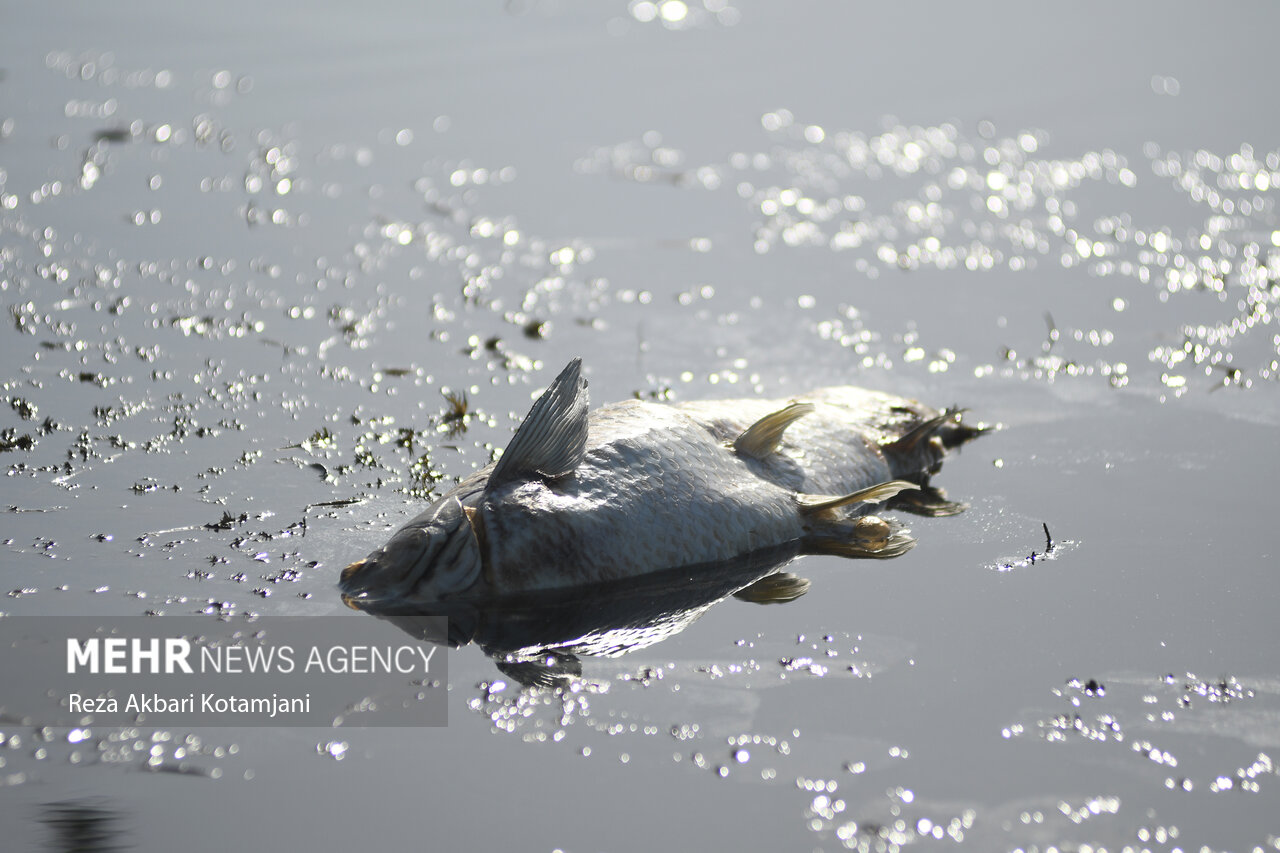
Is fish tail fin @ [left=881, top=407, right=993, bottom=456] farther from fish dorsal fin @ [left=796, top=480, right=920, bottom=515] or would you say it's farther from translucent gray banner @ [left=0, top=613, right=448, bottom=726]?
translucent gray banner @ [left=0, top=613, right=448, bottom=726]

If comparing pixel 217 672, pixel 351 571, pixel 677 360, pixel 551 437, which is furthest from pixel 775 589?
pixel 677 360

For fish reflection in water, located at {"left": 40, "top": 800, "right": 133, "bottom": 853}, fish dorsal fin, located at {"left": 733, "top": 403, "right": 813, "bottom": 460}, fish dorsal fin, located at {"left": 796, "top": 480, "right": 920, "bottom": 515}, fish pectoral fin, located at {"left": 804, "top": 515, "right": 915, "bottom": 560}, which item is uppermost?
fish dorsal fin, located at {"left": 733, "top": 403, "right": 813, "bottom": 460}

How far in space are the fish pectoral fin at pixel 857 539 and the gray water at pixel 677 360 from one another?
136 millimetres

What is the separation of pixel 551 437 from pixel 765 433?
1189 millimetres

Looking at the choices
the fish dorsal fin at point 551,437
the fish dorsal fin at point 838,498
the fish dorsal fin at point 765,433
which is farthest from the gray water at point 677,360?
the fish dorsal fin at point 551,437

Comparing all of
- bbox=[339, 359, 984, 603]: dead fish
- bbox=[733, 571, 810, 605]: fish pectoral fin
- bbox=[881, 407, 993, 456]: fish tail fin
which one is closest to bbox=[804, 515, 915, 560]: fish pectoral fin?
bbox=[339, 359, 984, 603]: dead fish

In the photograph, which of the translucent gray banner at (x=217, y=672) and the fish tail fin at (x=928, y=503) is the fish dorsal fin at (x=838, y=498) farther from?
the translucent gray banner at (x=217, y=672)

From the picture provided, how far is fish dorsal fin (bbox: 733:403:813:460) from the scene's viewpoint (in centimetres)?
571

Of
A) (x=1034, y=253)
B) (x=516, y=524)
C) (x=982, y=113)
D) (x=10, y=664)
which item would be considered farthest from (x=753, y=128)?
(x=10, y=664)

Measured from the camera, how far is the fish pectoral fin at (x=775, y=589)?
501cm

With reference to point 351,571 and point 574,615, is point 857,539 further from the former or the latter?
point 351,571

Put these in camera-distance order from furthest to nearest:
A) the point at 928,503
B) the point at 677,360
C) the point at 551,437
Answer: the point at 677,360
the point at 928,503
the point at 551,437

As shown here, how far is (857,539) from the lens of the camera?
18.5 ft

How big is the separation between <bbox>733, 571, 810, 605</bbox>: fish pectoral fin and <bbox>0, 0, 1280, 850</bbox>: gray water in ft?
0.62
